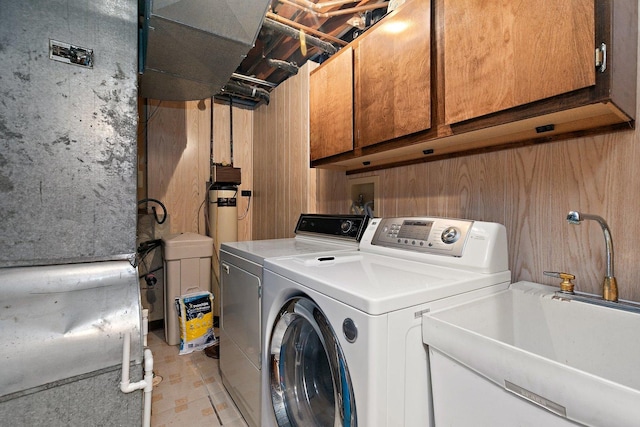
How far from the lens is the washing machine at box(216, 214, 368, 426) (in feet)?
4.69

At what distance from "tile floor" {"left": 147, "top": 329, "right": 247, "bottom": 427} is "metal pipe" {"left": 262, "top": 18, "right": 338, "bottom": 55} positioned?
2537mm

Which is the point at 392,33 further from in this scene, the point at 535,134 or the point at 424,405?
the point at 424,405

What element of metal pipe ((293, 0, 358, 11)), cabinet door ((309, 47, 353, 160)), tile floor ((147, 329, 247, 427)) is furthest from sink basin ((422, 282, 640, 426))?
metal pipe ((293, 0, 358, 11))

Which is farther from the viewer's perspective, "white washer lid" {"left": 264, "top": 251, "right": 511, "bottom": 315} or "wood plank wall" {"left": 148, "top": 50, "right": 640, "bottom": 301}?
"wood plank wall" {"left": 148, "top": 50, "right": 640, "bottom": 301}

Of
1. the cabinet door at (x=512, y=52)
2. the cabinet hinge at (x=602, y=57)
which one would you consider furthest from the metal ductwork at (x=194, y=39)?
the cabinet hinge at (x=602, y=57)

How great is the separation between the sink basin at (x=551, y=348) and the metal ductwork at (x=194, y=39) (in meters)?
1.68

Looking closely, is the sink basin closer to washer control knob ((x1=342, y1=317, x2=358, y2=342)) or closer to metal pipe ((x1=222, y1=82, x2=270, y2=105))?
washer control knob ((x1=342, y1=317, x2=358, y2=342))

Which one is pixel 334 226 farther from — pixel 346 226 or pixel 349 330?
pixel 349 330

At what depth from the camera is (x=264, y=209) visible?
3.37m

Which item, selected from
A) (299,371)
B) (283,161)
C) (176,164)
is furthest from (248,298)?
(176,164)

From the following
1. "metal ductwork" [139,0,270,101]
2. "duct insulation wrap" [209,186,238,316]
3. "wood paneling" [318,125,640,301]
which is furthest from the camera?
"duct insulation wrap" [209,186,238,316]

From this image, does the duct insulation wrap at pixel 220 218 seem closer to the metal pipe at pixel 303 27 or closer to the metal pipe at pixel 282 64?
the metal pipe at pixel 282 64

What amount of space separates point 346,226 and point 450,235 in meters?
0.71

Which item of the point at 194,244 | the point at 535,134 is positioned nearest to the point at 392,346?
the point at 535,134
